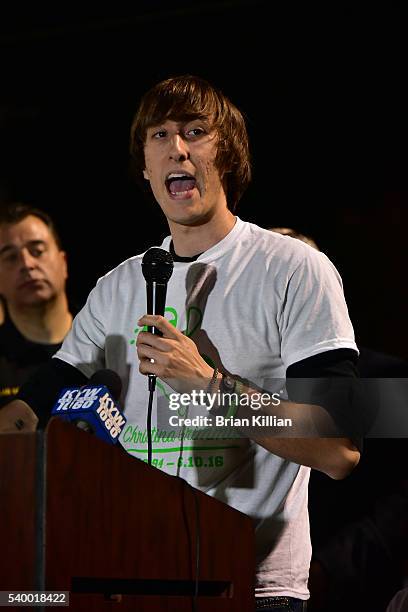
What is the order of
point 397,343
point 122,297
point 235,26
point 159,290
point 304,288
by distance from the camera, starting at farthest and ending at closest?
point 235,26
point 397,343
point 122,297
point 304,288
point 159,290

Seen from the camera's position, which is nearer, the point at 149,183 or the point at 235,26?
the point at 149,183

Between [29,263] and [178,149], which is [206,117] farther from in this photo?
[29,263]

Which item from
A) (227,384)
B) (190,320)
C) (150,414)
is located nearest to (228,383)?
(227,384)

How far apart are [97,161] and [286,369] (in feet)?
4.26

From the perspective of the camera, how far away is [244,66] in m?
2.81

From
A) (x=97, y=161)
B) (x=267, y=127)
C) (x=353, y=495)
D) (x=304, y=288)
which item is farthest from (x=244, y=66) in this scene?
(x=353, y=495)

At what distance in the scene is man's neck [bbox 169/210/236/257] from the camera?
2.25 m

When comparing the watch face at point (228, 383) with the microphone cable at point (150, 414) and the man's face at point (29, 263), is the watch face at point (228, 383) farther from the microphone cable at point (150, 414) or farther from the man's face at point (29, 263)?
the man's face at point (29, 263)

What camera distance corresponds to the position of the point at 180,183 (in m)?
2.27

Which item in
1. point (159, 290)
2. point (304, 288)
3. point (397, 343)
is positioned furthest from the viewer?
point (397, 343)

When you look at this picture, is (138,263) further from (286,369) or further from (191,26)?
(191,26)

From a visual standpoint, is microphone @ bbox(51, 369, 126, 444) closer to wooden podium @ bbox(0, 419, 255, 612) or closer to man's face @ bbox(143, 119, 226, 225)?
wooden podium @ bbox(0, 419, 255, 612)

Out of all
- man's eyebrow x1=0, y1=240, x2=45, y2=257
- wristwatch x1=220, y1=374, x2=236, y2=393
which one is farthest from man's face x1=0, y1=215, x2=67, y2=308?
wristwatch x1=220, y1=374, x2=236, y2=393

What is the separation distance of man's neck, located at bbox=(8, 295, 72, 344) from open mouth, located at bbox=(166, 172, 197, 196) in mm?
703
